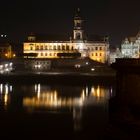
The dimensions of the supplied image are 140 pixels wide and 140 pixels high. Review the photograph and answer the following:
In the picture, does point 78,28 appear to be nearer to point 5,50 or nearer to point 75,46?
point 75,46

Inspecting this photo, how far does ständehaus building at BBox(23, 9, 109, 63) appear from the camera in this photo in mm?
119188

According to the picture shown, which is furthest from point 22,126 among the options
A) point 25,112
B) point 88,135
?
point 25,112

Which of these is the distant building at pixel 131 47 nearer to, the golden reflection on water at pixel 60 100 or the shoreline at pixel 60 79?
the shoreline at pixel 60 79

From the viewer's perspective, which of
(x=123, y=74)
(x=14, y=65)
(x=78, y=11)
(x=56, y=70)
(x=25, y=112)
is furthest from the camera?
(x=78, y=11)

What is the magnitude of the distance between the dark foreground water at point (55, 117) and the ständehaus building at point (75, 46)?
252 feet

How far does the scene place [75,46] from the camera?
399ft

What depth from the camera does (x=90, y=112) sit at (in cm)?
3003

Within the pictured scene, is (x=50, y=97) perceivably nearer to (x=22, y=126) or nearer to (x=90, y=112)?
(x=90, y=112)

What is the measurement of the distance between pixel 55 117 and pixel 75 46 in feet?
308

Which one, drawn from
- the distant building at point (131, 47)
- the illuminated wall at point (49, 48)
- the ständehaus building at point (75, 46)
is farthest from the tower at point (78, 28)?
the distant building at point (131, 47)

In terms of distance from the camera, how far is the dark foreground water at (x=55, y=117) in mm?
21812

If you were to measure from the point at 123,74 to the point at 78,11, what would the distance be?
346ft

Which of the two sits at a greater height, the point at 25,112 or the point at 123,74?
the point at 123,74

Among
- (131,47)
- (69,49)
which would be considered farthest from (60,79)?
(69,49)
